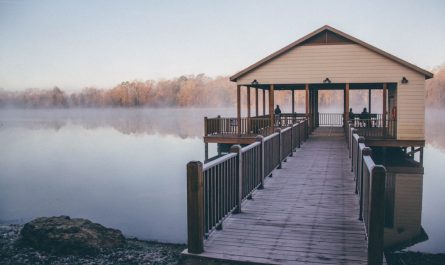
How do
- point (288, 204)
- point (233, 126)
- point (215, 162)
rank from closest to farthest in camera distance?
point (215, 162)
point (288, 204)
point (233, 126)

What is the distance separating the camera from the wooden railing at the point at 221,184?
5762mm

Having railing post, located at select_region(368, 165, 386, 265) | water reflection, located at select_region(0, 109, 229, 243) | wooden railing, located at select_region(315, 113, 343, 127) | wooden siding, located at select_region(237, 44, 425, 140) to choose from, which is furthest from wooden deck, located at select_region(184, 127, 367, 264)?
wooden railing, located at select_region(315, 113, 343, 127)

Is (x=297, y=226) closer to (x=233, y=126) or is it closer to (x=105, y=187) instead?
(x=233, y=126)

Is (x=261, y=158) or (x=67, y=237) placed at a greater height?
(x=261, y=158)

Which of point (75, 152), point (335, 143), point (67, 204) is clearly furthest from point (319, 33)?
point (75, 152)

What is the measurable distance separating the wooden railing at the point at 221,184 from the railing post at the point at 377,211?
7.01 ft

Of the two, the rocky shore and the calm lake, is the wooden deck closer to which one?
the rocky shore

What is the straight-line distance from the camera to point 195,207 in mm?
5758

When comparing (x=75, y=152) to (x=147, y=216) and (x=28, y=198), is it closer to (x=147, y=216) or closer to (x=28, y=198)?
(x=28, y=198)

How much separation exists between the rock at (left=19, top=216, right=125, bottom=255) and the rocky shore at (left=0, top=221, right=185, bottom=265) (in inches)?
6.1

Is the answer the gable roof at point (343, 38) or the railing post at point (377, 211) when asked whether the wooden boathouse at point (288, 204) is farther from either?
the gable roof at point (343, 38)

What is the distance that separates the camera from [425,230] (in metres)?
16.1

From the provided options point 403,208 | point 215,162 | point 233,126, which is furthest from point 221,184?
point 233,126

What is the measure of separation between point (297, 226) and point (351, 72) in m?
16.8
